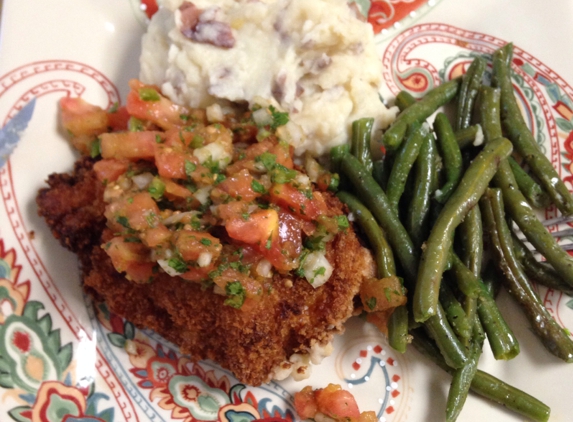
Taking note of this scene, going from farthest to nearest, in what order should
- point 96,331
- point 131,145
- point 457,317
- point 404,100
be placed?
1. point 404,100
2. point 96,331
3. point 131,145
4. point 457,317

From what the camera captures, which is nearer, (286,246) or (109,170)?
(286,246)

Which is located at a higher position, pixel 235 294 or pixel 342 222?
pixel 342 222

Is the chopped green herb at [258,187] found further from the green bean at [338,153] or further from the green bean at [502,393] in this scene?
the green bean at [502,393]

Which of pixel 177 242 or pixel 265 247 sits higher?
pixel 265 247

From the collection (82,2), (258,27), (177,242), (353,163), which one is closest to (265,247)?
(177,242)

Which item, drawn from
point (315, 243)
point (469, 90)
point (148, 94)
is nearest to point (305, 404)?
point (315, 243)

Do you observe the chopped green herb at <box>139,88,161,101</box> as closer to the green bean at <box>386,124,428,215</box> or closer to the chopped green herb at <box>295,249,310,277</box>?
the chopped green herb at <box>295,249,310,277</box>

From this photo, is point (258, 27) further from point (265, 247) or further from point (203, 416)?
point (203, 416)

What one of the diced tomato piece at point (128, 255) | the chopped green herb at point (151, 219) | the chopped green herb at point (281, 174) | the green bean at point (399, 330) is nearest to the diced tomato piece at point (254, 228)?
the chopped green herb at point (281, 174)

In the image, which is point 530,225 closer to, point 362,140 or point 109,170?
point 362,140
